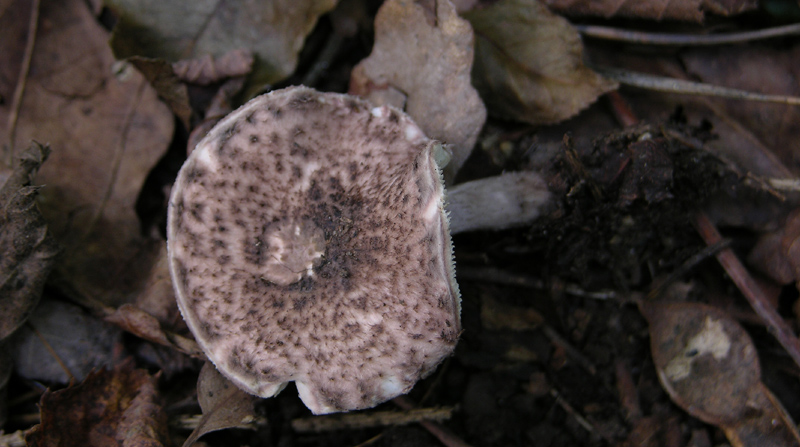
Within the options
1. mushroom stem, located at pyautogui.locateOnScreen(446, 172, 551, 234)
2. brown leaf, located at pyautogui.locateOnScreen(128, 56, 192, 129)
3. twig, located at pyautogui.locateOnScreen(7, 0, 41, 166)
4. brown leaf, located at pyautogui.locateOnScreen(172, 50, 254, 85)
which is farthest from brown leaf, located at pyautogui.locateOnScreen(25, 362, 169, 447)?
mushroom stem, located at pyautogui.locateOnScreen(446, 172, 551, 234)

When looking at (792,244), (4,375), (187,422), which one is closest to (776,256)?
(792,244)

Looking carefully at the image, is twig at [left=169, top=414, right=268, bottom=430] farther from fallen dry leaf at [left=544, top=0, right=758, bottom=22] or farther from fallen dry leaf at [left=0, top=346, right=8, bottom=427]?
fallen dry leaf at [left=544, top=0, right=758, bottom=22]

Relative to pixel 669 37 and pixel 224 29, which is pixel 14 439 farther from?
pixel 669 37

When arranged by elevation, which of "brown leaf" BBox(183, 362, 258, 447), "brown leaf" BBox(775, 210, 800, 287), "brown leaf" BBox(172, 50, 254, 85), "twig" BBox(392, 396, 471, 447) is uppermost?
"brown leaf" BBox(172, 50, 254, 85)

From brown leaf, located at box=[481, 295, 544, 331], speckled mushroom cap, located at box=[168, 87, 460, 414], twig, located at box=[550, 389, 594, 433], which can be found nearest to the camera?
speckled mushroom cap, located at box=[168, 87, 460, 414]

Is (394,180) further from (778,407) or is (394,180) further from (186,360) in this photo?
(778,407)

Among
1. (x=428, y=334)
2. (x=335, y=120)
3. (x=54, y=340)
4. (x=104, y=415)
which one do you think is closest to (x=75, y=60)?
(x=54, y=340)

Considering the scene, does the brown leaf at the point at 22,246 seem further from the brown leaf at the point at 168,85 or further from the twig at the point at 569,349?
the twig at the point at 569,349
